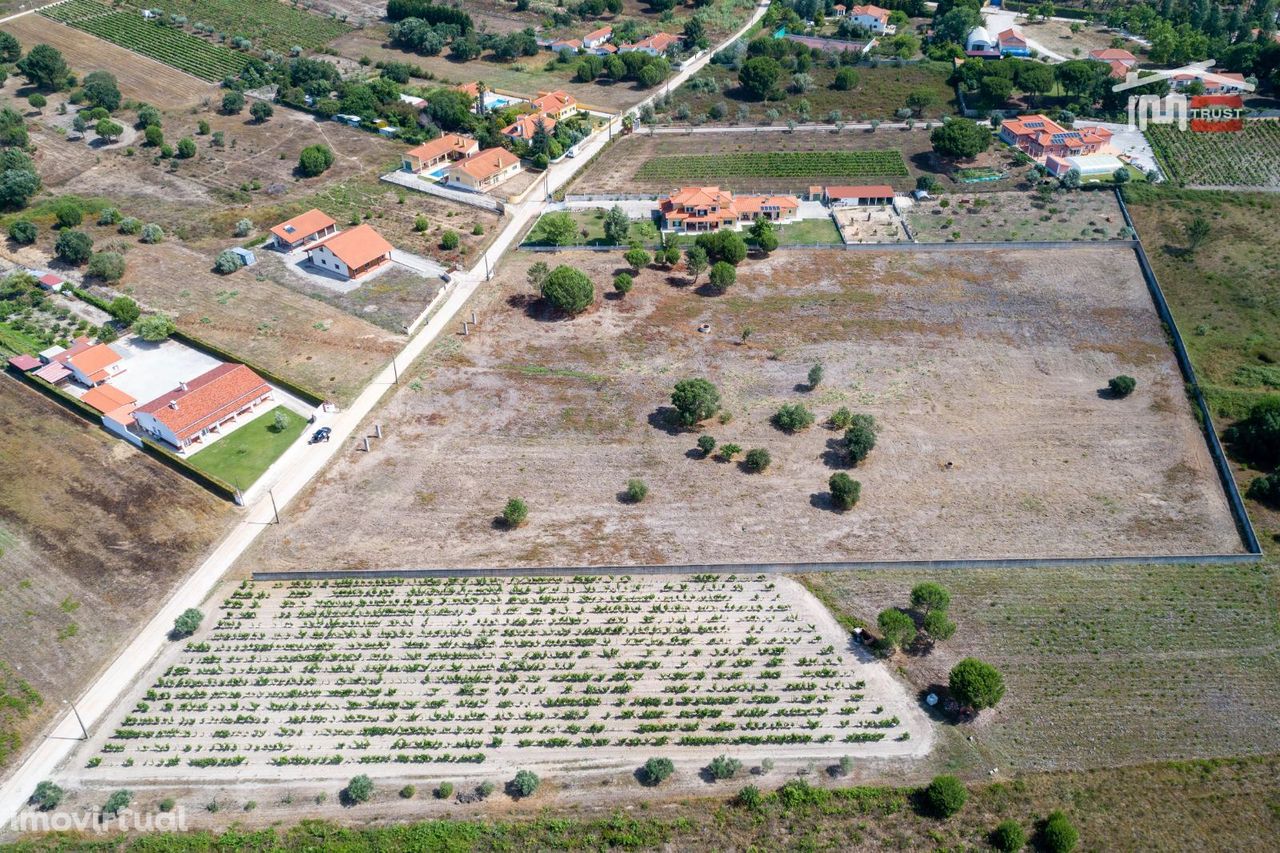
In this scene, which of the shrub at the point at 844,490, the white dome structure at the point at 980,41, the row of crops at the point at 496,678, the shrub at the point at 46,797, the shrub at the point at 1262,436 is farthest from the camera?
the white dome structure at the point at 980,41

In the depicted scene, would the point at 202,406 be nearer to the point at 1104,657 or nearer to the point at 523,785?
the point at 523,785

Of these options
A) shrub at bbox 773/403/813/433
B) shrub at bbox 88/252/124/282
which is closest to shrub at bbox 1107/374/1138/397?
shrub at bbox 773/403/813/433

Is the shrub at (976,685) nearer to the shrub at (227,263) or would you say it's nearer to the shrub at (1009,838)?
the shrub at (1009,838)

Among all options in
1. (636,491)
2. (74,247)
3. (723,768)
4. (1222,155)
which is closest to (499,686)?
(723,768)

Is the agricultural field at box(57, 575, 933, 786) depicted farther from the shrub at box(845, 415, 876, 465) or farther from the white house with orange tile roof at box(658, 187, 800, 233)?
the white house with orange tile roof at box(658, 187, 800, 233)

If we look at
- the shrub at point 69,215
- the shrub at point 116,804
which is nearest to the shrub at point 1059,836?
the shrub at point 116,804

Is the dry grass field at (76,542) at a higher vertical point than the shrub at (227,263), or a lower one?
lower
